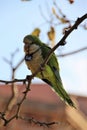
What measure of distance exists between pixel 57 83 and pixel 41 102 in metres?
2.44

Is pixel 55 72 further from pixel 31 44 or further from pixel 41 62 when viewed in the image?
pixel 31 44

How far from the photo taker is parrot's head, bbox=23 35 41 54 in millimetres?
2508

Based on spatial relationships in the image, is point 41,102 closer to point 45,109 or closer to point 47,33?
point 45,109

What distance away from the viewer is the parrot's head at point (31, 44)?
2.51 m

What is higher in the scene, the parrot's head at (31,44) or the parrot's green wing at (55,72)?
the parrot's head at (31,44)

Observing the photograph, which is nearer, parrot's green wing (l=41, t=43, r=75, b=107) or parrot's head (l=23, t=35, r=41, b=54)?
parrot's head (l=23, t=35, r=41, b=54)

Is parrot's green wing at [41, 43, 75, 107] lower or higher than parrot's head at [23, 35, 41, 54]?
lower

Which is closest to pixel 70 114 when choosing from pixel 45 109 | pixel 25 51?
pixel 45 109

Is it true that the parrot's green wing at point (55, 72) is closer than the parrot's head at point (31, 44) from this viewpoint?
No

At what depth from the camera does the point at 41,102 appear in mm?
5160

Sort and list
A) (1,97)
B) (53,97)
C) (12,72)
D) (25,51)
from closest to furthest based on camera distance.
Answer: (25,51), (12,72), (1,97), (53,97)

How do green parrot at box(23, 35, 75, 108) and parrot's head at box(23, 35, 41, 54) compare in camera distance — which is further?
green parrot at box(23, 35, 75, 108)

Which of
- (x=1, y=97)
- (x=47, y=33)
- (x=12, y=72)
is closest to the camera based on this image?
(x=47, y=33)

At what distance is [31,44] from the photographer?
8.60 feet
